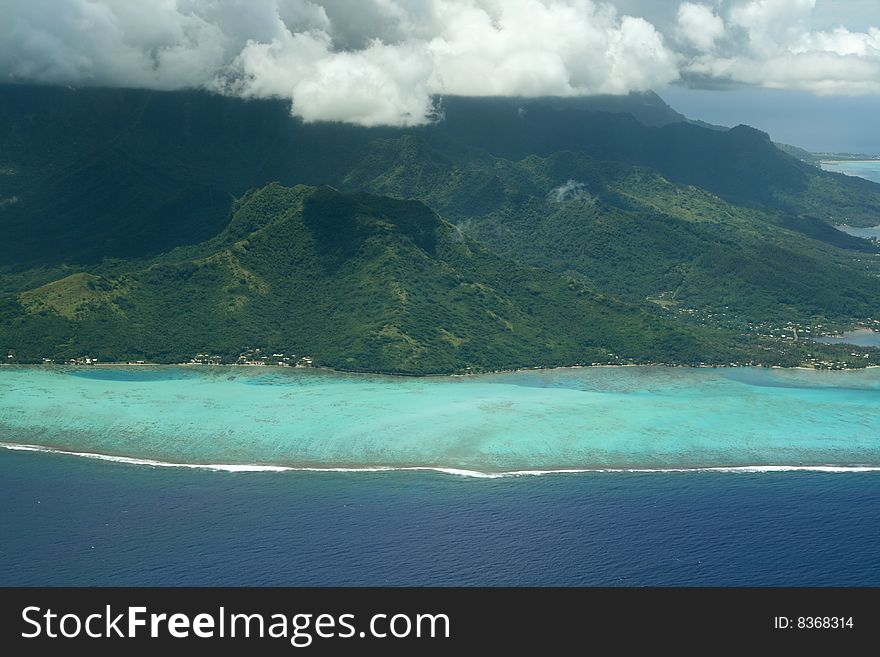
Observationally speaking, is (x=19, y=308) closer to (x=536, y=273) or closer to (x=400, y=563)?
(x=536, y=273)

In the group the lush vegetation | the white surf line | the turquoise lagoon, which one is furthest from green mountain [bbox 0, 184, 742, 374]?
the white surf line

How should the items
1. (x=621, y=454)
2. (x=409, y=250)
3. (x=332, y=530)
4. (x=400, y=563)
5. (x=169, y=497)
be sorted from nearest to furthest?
(x=400, y=563), (x=332, y=530), (x=169, y=497), (x=621, y=454), (x=409, y=250)

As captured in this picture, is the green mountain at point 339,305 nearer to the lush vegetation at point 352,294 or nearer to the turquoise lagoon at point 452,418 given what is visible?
the lush vegetation at point 352,294

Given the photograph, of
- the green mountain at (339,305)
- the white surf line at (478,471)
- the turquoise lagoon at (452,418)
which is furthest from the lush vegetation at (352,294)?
the white surf line at (478,471)

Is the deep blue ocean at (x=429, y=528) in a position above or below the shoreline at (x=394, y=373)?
below

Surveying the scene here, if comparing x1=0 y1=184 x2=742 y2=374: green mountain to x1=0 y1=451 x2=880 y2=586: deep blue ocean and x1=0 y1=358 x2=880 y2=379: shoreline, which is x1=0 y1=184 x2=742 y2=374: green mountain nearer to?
x1=0 y1=358 x2=880 y2=379: shoreline

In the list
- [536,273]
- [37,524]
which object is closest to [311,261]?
[536,273]
